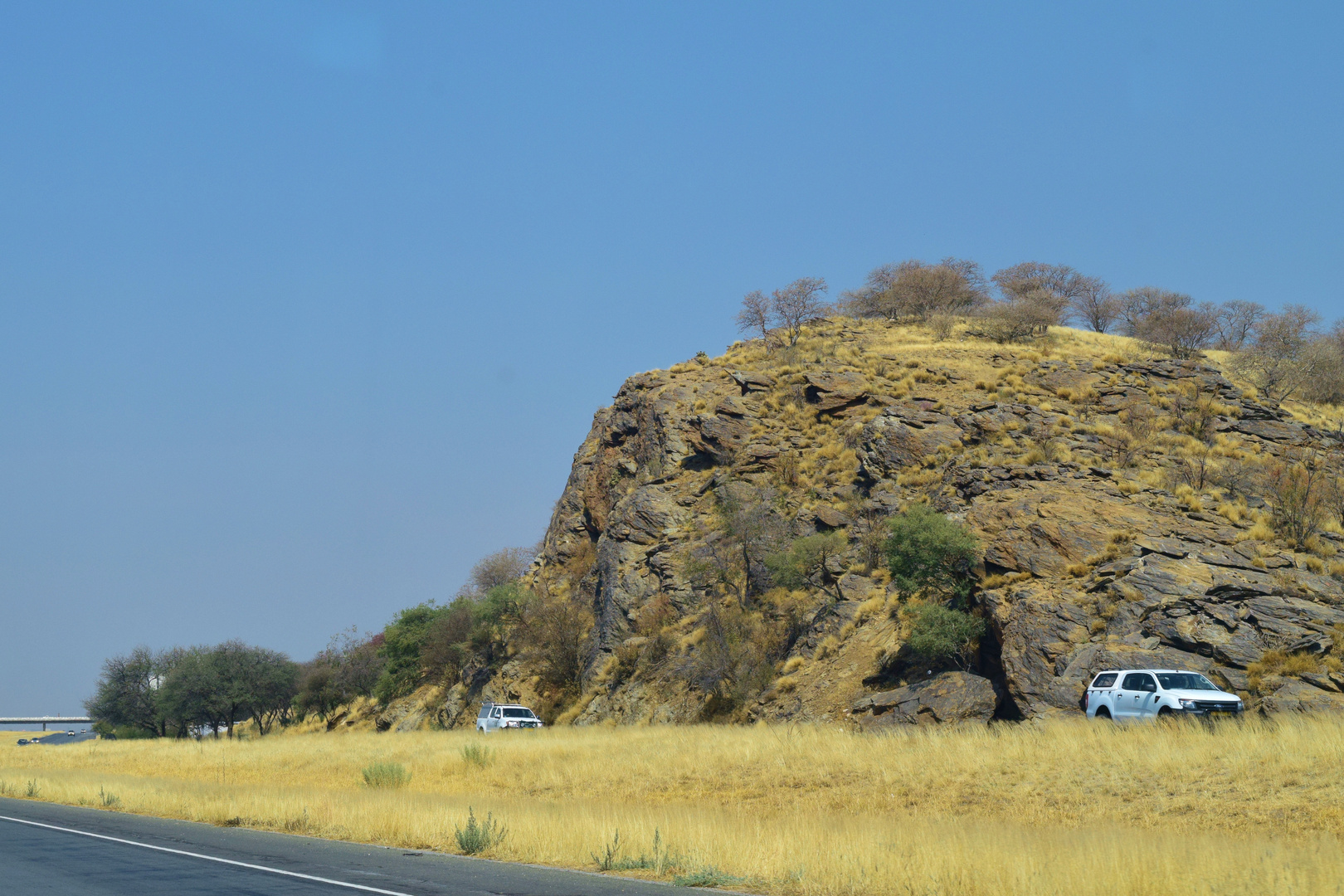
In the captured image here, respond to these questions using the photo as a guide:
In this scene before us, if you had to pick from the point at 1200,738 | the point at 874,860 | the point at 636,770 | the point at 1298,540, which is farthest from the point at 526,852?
the point at 1298,540

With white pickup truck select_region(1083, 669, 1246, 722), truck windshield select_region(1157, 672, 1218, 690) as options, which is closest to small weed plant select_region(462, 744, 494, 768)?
white pickup truck select_region(1083, 669, 1246, 722)

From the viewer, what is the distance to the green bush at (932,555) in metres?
33.1

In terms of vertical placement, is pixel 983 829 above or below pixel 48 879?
below

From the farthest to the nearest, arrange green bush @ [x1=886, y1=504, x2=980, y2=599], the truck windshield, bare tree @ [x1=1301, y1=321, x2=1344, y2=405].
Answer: bare tree @ [x1=1301, y1=321, x2=1344, y2=405] < green bush @ [x1=886, y1=504, x2=980, y2=599] < the truck windshield

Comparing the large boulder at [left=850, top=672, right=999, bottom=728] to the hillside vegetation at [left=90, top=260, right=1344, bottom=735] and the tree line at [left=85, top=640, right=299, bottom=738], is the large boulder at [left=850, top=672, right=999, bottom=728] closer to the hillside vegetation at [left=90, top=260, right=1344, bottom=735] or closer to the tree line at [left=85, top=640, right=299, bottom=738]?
the hillside vegetation at [left=90, top=260, right=1344, bottom=735]

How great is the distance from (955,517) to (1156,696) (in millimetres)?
13118

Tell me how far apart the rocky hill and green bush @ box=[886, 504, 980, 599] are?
0.80 metres

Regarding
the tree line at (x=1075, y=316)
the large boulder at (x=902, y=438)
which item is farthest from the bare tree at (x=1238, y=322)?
the large boulder at (x=902, y=438)

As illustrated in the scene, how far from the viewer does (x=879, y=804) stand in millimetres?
21312

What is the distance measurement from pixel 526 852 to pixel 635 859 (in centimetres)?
210

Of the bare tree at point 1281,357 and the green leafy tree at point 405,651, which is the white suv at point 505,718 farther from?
the bare tree at point 1281,357

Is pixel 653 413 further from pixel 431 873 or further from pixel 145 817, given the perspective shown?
pixel 431 873

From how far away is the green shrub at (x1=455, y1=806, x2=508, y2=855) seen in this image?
55.4 ft

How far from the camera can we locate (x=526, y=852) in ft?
53.5
